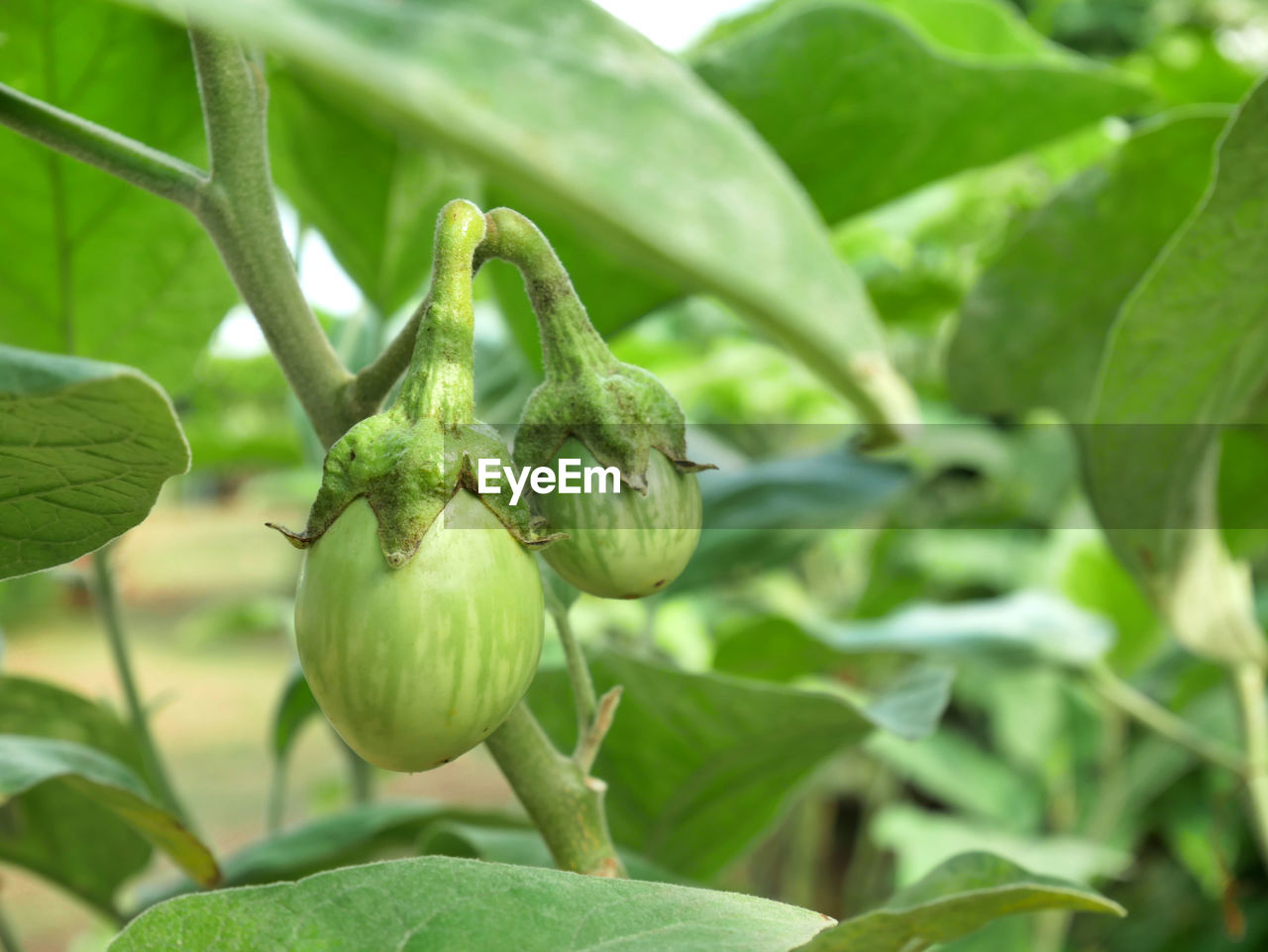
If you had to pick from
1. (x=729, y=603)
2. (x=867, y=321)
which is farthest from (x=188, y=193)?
(x=729, y=603)

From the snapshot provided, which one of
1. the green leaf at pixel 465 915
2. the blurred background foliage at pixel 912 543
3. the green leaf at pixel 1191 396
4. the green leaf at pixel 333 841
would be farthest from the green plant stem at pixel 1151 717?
the green leaf at pixel 465 915

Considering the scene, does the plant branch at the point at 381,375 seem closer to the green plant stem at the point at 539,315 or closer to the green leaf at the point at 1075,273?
the green plant stem at the point at 539,315

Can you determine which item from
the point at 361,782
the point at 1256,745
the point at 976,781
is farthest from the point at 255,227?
the point at 976,781

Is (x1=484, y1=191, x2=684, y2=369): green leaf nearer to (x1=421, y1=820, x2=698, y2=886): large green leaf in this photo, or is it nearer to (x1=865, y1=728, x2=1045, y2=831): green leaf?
(x1=421, y1=820, x2=698, y2=886): large green leaf

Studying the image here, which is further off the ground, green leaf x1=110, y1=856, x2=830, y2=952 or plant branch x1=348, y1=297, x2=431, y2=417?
plant branch x1=348, y1=297, x2=431, y2=417

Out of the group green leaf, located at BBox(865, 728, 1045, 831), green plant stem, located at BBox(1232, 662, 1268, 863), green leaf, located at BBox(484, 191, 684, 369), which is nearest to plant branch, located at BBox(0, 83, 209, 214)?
green leaf, located at BBox(484, 191, 684, 369)
